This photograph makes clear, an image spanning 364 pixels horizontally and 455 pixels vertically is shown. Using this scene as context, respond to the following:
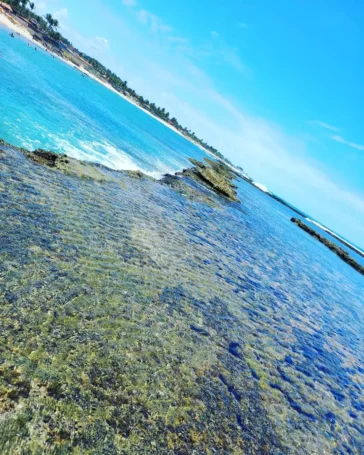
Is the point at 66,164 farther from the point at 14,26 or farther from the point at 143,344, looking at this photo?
the point at 14,26

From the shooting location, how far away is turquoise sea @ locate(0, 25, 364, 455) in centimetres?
661

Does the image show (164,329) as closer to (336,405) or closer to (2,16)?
(336,405)

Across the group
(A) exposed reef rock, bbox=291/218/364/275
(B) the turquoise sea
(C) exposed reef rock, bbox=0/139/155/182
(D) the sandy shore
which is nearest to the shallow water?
(B) the turquoise sea

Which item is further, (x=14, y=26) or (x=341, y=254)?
(x=14, y=26)

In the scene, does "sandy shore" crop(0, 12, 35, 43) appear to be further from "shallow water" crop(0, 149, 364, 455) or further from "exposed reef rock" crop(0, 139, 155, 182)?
"shallow water" crop(0, 149, 364, 455)

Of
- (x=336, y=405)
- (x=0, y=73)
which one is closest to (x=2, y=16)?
(x=0, y=73)

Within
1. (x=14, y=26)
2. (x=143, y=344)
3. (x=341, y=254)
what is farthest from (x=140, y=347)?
(x=14, y=26)

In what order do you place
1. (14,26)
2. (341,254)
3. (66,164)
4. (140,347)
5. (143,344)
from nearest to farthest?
(140,347) → (143,344) → (66,164) → (341,254) → (14,26)

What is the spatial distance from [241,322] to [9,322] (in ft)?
34.6

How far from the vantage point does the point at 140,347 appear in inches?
357

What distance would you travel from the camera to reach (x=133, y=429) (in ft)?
21.9

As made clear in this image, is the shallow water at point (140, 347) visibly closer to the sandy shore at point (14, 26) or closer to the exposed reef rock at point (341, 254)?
the exposed reef rock at point (341, 254)

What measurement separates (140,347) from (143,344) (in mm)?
201

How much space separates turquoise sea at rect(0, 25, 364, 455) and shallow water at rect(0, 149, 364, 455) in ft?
0.14
